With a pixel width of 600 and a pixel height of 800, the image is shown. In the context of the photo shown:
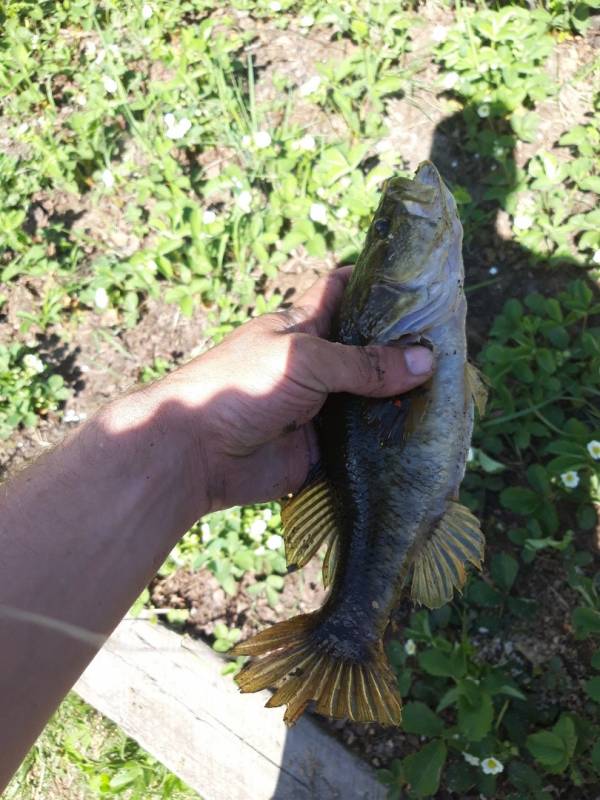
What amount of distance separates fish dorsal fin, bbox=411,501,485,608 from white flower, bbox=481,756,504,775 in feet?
2.19

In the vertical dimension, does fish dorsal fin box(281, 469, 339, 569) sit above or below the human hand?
below

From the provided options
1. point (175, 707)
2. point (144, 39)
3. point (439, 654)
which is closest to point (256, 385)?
point (439, 654)

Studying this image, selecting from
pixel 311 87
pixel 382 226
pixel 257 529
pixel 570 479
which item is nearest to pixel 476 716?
pixel 570 479

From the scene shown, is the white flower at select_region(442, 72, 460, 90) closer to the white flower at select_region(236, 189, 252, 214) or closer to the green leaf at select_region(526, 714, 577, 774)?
the white flower at select_region(236, 189, 252, 214)

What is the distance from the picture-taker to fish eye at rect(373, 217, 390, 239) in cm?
228

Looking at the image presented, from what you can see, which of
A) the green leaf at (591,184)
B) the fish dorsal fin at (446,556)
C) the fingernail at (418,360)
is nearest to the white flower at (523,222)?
the green leaf at (591,184)

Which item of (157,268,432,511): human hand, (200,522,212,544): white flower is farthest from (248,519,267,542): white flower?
(157,268,432,511): human hand

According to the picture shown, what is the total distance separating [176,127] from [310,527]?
103 inches

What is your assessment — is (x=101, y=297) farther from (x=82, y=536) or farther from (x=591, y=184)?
(x=591, y=184)

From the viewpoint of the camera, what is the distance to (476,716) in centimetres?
244

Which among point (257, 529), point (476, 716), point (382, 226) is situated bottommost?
point (476, 716)

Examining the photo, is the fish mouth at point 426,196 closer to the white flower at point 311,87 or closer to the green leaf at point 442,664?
the green leaf at point 442,664

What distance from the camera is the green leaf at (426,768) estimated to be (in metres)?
2.44

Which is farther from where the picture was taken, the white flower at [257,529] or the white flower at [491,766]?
the white flower at [257,529]
